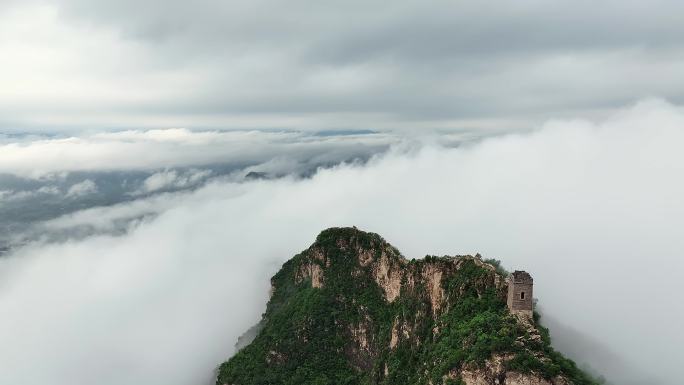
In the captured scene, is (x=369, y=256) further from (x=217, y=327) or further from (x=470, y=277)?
(x=217, y=327)

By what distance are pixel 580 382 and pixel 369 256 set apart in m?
67.6

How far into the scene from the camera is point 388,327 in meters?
96.9

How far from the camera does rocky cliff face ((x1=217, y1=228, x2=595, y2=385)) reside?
5425 centimetres

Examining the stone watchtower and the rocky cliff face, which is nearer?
the rocky cliff face

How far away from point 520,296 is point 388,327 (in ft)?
144

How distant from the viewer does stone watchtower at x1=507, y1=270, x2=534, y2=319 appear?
57.5 metres

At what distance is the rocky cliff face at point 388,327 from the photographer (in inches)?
2136

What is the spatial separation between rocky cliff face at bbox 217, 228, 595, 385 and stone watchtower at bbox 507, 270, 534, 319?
1672 mm

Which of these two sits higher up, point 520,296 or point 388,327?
point 520,296

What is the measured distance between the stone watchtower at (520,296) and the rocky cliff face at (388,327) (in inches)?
65.8

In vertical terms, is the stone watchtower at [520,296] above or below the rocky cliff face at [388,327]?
above

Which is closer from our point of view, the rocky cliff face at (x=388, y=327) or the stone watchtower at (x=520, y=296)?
the rocky cliff face at (x=388, y=327)

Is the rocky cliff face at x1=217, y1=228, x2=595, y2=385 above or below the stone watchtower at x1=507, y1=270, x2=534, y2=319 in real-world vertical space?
below

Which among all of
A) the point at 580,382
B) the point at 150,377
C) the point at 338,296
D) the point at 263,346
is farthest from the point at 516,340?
the point at 150,377
